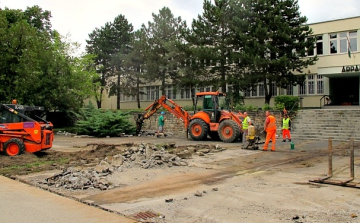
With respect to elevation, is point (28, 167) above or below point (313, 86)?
below

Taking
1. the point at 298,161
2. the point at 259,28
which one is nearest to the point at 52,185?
the point at 298,161

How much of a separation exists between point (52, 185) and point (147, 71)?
1238 inches

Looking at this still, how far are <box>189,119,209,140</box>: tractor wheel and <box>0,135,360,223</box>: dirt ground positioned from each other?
7145 millimetres

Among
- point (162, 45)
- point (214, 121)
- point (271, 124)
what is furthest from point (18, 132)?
point (162, 45)

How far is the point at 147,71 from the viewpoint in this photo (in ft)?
131

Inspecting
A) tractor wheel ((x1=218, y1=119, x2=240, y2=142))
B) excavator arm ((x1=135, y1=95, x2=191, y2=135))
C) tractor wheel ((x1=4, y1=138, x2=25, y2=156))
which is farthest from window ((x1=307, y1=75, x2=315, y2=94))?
tractor wheel ((x1=4, y1=138, x2=25, y2=156))

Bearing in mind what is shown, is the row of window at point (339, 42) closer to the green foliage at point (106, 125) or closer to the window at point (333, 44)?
the window at point (333, 44)

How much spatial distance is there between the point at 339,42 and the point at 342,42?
10.9 inches

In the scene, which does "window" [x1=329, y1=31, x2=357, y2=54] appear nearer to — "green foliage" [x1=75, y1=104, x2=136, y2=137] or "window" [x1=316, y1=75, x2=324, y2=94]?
"window" [x1=316, y1=75, x2=324, y2=94]

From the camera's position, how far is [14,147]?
14102 millimetres

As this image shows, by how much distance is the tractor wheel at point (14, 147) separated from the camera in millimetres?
13969

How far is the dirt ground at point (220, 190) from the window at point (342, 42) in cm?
2416

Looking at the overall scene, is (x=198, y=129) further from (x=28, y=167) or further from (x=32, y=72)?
(x=32, y=72)

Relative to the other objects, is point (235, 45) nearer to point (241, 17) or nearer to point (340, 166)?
point (241, 17)
